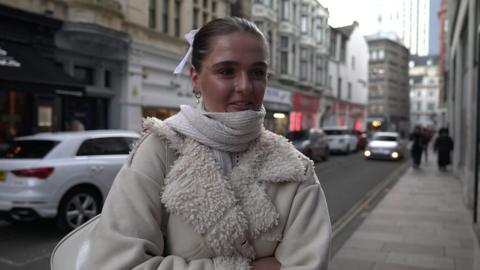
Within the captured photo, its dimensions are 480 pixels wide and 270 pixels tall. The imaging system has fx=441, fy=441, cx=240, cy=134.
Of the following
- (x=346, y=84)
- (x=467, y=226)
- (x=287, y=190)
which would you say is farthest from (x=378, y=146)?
(x=346, y=84)

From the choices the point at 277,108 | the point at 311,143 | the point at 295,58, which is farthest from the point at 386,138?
the point at 295,58

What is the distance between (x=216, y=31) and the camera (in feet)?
4.99

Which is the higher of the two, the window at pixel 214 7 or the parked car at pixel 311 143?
the window at pixel 214 7

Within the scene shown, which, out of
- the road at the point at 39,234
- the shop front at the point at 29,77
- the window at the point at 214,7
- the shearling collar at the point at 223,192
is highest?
the window at the point at 214,7

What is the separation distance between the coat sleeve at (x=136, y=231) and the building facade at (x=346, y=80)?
135ft

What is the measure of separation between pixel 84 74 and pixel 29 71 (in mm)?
4295

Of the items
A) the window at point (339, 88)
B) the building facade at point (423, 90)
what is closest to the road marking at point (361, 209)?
the window at point (339, 88)

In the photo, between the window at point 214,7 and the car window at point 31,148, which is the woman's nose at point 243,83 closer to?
the car window at point 31,148

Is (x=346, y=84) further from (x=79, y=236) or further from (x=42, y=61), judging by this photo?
(x=79, y=236)

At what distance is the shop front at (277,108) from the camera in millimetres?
29909

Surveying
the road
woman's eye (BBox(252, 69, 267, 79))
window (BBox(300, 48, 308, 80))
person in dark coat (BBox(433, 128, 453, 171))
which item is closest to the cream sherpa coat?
woman's eye (BBox(252, 69, 267, 79))

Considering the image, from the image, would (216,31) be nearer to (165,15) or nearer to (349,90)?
(165,15)

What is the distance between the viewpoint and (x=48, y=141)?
743 centimetres

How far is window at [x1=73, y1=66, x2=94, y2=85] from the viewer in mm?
15857
